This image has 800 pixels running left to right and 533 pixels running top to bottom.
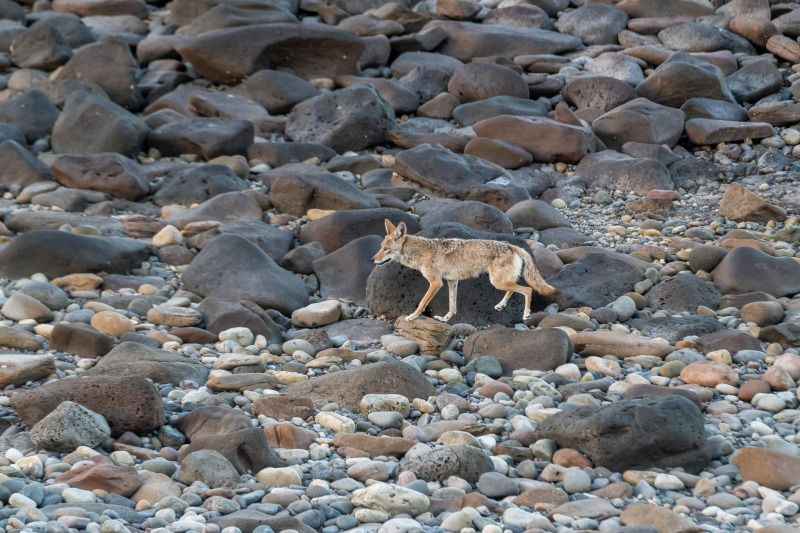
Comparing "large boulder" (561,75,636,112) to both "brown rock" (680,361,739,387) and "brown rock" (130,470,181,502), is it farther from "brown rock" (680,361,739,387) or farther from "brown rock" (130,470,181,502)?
"brown rock" (130,470,181,502)

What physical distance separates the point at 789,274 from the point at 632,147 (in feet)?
21.1

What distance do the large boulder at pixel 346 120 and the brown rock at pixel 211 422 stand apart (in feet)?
35.4

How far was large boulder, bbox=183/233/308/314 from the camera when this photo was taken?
12102mm

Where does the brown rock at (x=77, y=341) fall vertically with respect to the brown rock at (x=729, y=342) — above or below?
below

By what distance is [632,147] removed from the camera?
1797 centimetres

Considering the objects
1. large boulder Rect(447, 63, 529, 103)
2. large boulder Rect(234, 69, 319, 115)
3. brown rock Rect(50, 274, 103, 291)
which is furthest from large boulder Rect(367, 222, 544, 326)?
large boulder Rect(234, 69, 319, 115)

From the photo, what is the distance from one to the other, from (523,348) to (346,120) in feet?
31.5

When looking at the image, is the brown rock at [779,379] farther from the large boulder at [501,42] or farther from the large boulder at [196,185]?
the large boulder at [501,42]

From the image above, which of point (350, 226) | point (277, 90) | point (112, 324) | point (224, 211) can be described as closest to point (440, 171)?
point (350, 226)

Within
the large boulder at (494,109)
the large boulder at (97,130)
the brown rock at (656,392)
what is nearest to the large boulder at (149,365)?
the brown rock at (656,392)

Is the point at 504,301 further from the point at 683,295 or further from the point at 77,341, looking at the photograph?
the point at 77,341

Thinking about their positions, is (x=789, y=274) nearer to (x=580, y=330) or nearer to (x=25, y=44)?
(x=580, y=330)

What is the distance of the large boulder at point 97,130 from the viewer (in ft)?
58.0

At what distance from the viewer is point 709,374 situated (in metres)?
9.09
